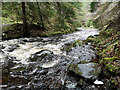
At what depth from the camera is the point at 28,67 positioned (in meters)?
3.60

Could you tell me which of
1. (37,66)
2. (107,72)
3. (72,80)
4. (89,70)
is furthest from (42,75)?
(107,72)

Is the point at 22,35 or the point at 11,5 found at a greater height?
the point at 11,5

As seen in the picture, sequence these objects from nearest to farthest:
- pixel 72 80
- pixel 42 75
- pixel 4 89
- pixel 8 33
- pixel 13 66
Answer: pixel 4 89
pixel 72 80
pixel 42 75
pixel 13 66
pixel 8 33

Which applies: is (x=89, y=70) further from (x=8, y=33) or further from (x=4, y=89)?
(x=8, y=33)

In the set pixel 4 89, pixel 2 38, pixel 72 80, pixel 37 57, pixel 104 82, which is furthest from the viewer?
pixel 2 38

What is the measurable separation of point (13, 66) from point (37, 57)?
1.25 m

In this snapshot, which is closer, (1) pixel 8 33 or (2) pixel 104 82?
(2) pixel 104 82

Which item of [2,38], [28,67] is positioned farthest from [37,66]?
[2,38]

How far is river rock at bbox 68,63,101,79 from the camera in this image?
2871 mm

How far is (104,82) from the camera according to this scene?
2.69m

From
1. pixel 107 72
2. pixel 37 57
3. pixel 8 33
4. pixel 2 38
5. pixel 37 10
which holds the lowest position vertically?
pixel 107 72

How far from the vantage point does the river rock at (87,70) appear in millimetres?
2871

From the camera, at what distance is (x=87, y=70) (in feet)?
9.98

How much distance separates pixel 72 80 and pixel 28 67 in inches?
76.4
